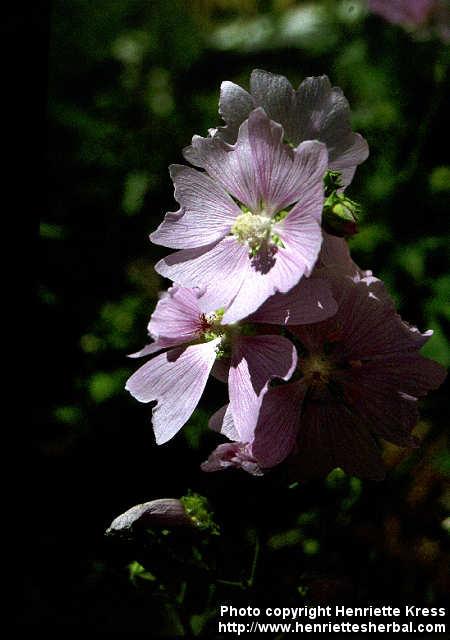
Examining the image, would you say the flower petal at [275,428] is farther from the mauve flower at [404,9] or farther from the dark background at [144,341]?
the mauve flower at [404,9]

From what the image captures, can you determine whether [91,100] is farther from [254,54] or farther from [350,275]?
[350,275]

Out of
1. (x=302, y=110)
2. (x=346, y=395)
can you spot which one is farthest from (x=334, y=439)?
(x=302, y=110)

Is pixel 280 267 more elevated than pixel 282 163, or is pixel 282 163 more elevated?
pixel 282 163

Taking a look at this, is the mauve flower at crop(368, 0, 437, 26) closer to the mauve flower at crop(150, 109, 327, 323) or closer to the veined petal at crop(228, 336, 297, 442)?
the mauve flower at crop(150, 109, 327, 323)

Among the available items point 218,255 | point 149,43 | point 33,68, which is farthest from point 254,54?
point 218,255

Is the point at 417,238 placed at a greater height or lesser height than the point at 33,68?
lesser

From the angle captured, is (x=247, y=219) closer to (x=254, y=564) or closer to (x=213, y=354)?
(x=213, y=354)
